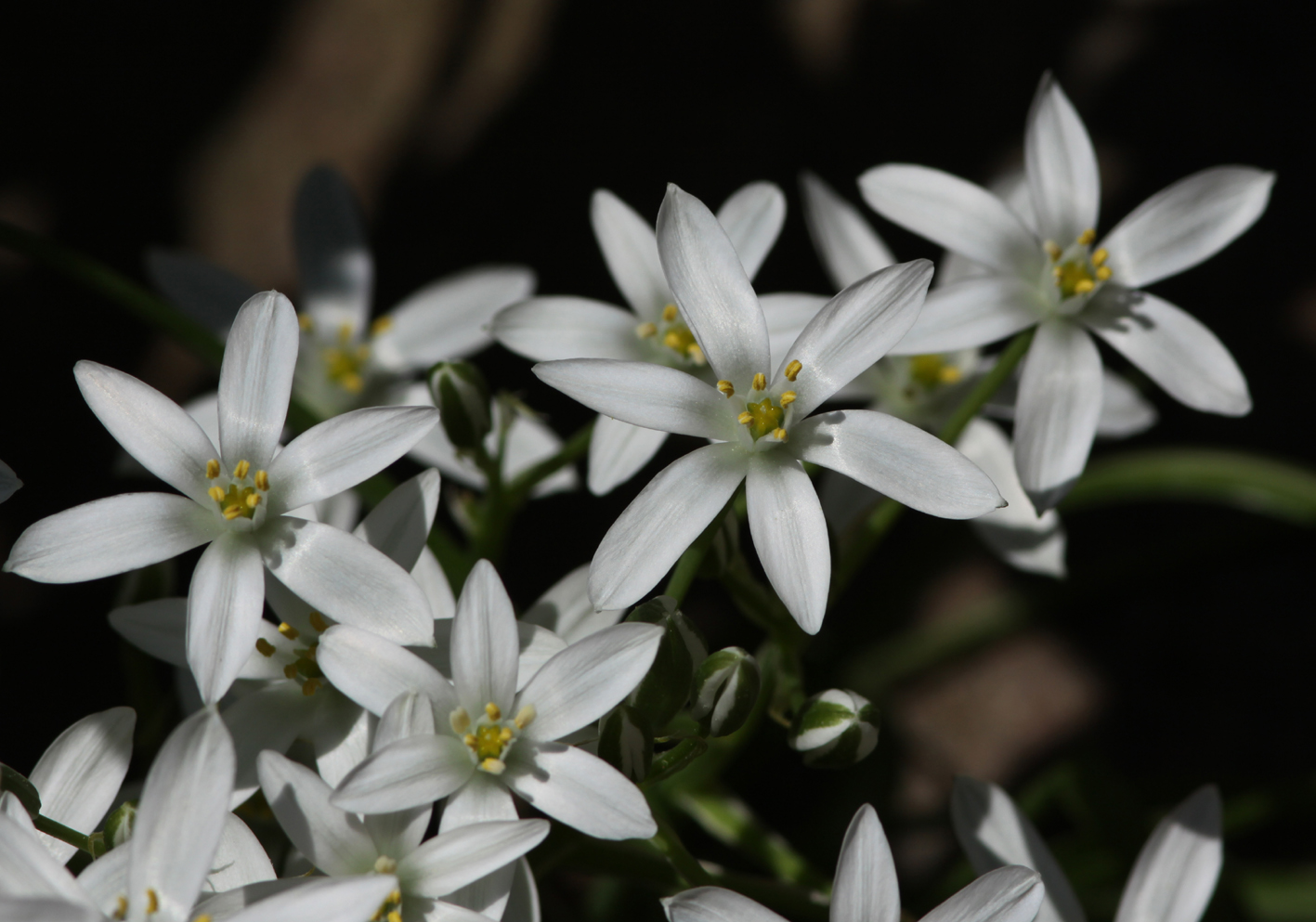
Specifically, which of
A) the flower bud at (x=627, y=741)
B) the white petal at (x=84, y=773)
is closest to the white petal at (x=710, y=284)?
the flower bud at (x=627, y=741)

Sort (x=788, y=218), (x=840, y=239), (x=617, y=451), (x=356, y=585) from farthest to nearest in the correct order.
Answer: (x=788, y=218), (x=840, y=239), (x=617, y=451), (x=356, y=585)

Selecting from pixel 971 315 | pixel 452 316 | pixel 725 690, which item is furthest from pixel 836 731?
pixel 452 316

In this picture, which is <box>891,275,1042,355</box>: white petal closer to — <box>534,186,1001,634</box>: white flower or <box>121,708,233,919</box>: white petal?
<box>534,186,1001,634</box>: white flower

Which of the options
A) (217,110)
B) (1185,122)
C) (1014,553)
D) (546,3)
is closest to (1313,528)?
(1014,553)

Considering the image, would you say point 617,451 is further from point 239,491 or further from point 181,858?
point 181,858

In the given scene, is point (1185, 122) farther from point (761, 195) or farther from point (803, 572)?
point (803, 572)

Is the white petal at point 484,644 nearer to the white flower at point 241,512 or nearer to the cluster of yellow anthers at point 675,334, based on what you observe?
the white flower at point 241,512
